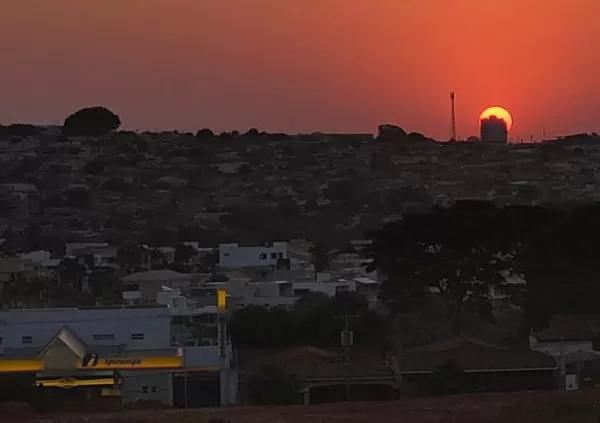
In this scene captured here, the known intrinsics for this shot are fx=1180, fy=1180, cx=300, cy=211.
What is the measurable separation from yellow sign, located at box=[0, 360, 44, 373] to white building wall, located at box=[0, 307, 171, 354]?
2003 millimetres

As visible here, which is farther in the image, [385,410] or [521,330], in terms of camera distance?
[521,330]

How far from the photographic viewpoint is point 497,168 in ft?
301

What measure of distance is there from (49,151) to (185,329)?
67303 mm

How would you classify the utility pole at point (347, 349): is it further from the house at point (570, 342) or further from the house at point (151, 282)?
the house at point (151, 282)

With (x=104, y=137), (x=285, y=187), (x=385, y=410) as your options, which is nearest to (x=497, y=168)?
(x=285, y=187)

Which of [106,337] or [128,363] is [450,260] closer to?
[106,337]

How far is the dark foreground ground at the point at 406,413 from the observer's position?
12.9 metres

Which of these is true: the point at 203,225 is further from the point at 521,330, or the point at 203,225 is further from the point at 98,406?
the point at 98,406

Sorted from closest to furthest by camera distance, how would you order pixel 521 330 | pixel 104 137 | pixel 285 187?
pixel 521 330 < pixel 285 187 < pixel 104 137

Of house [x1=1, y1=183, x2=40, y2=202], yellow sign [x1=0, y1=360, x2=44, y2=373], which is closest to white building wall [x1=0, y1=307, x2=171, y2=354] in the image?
yellow sign [x1=0, y1=360, x2=44, y2=373]

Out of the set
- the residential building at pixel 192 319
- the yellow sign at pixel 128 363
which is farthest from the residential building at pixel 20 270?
the yellow sign at pixel 128 363

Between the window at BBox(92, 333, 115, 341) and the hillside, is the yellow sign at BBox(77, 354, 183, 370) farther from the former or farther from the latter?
the hillside

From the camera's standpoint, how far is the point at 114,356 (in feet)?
86.1

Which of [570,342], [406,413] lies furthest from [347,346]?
[406,413]
